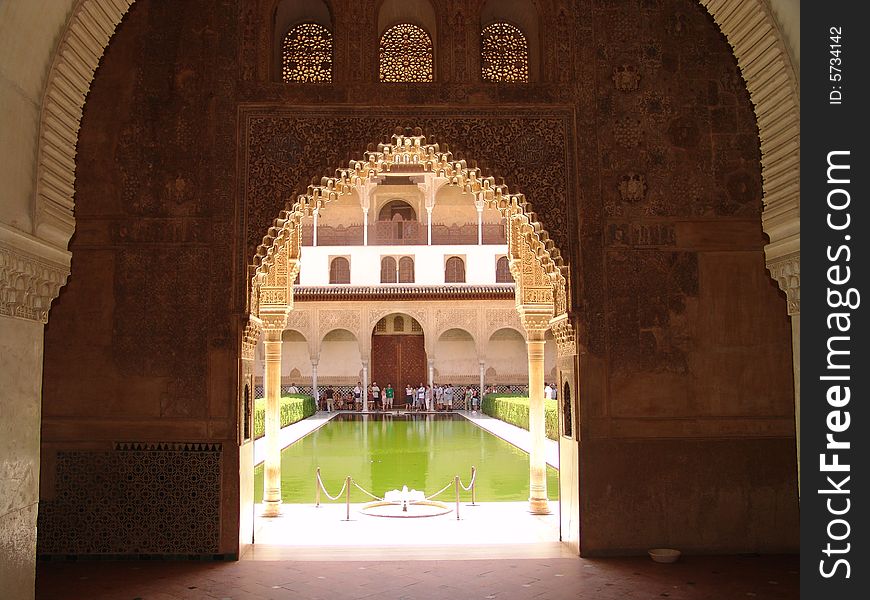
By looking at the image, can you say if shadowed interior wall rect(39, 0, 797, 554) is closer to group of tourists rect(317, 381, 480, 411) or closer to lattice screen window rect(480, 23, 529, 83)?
lattice screen window rect(480, 23, 529, 83)

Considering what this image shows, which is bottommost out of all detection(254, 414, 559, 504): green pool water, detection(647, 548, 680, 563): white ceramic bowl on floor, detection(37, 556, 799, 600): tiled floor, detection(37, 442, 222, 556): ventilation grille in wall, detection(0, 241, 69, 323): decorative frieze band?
detection(254, 414, 559, 504): green pool water

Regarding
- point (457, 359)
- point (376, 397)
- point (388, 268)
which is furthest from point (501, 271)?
point (376, 397)

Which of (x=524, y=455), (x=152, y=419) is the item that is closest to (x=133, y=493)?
(x=152, y=419)

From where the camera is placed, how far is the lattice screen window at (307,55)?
6.80 meters

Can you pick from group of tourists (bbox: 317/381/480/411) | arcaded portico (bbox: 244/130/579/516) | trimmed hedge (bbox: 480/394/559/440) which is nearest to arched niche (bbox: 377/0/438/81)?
arcaded portico (bbox: 244/130/579/516)

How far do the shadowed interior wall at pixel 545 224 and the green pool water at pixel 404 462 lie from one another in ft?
11.8

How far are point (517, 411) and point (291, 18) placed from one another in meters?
14.2

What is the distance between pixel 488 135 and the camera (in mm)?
6633

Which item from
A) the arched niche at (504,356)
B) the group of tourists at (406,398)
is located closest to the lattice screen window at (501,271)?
the arched niche at (504,356)

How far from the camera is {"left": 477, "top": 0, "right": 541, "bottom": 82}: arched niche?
22.5ft

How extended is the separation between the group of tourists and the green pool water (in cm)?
598
